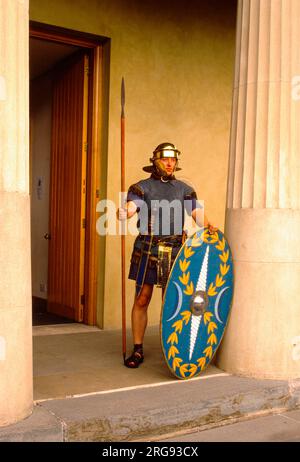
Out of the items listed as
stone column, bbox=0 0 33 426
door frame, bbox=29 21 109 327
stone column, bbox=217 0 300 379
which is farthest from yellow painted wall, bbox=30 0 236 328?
stone column, bbox=0 0 33 426

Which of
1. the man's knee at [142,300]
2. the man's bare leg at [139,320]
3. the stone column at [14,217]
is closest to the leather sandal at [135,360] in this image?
the man's bare leg at [139,320]

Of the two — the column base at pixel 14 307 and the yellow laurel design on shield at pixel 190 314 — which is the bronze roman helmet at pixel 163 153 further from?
the column base at pixel 14 307

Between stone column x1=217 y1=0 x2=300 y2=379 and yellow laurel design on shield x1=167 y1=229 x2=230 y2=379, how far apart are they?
159 millimetres

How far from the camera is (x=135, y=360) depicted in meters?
4.38

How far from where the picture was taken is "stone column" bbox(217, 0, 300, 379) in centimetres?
423

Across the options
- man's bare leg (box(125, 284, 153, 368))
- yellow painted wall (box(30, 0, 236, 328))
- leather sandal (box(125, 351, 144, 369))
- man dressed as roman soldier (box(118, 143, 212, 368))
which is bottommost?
leather sandal (box(125, 351, 144, 369))

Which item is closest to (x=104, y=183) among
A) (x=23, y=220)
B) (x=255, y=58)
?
(x=255, y=58)

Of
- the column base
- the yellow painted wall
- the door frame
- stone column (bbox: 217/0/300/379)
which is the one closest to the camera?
the column base

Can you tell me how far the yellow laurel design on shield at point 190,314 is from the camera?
3.95 metres

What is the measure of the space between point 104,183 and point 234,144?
6.04 feet

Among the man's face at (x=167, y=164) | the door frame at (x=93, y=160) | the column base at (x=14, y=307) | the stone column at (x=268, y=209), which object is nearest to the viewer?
the column base at (x=14, y=307)

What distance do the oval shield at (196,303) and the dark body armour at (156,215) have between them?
0.33 metres

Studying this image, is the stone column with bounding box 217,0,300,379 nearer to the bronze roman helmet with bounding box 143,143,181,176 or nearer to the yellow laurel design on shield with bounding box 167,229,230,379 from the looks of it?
the yellow laurel design on shield with bounding box 167,229,230,379

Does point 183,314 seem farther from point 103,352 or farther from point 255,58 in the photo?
point 255,58
